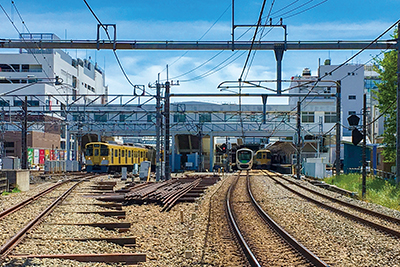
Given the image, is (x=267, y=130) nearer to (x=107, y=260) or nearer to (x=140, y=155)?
(x=140, y=155)

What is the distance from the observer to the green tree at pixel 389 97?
69.5 feet

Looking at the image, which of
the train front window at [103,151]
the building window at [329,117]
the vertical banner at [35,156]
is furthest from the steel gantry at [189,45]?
the building window at [329,117]

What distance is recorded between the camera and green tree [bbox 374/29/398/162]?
21.2m

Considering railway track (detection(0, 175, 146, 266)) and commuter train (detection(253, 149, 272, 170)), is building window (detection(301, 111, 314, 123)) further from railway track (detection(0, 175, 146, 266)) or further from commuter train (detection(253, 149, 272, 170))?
railway track (detection(0, 175, 146, 266))

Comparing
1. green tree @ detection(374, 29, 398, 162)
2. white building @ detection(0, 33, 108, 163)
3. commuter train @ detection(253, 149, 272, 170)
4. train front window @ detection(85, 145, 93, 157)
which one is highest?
white building @ detection(0, 33, 108, 163)

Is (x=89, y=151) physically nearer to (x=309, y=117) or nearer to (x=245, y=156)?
(x=245, y=156)

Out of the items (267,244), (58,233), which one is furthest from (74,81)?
(267,244)

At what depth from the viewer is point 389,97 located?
21594 millimetres

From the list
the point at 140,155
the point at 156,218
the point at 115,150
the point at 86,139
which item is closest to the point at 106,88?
the point at 86,139

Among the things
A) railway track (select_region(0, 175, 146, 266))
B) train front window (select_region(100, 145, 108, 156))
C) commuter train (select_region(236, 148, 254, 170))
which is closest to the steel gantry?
railway track (select_region(0, 175, 146, 266))

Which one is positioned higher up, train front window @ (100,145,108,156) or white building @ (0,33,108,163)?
white building @ (0,33,108,163)

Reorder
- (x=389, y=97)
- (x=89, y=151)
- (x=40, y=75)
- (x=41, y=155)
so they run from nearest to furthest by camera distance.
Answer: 1. (x=389, y=97)
2. (x=89, y=151)
3. (x=41, y=155)
4. (x=40, y=75)

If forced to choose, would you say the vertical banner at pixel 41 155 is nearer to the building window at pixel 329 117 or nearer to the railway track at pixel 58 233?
the building window at pixel 329 117

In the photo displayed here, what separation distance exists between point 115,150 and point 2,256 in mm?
31024
